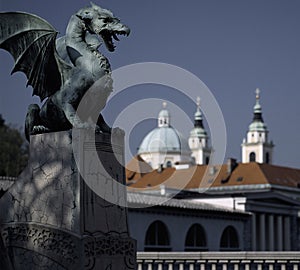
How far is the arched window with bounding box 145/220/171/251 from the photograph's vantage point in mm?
46562

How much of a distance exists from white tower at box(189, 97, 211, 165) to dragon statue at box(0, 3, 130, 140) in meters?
113

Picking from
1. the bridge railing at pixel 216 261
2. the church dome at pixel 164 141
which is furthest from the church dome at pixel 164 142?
the bridge railing at pixel 216 261

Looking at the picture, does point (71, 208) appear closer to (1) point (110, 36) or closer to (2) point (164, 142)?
(1) point (110, 36)

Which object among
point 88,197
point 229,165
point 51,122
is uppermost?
point 229,165

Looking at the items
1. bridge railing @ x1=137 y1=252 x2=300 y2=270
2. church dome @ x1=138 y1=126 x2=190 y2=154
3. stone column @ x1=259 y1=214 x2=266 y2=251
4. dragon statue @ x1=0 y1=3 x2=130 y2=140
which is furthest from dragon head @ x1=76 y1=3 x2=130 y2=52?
church dome @ x1=138 y1=126 x2=190 y2=154

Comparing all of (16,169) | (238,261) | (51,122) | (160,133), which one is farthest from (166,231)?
(160,133)

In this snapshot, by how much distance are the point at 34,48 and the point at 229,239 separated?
156 feet

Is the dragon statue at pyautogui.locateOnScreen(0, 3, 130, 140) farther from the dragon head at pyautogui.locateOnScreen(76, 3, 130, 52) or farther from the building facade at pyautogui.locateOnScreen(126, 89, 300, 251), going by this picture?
the building facade at pyautogui.locateOnScreen(126, 89, 300, 251)

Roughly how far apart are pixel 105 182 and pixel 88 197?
32 cm

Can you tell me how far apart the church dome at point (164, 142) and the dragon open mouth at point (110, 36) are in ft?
341

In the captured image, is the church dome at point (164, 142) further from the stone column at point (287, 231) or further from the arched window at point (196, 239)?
the arched window at point (196, 239)

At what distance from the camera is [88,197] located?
8703mm

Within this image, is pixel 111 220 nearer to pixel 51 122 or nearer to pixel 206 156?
pixel 51 122

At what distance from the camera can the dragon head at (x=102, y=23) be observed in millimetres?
9273
